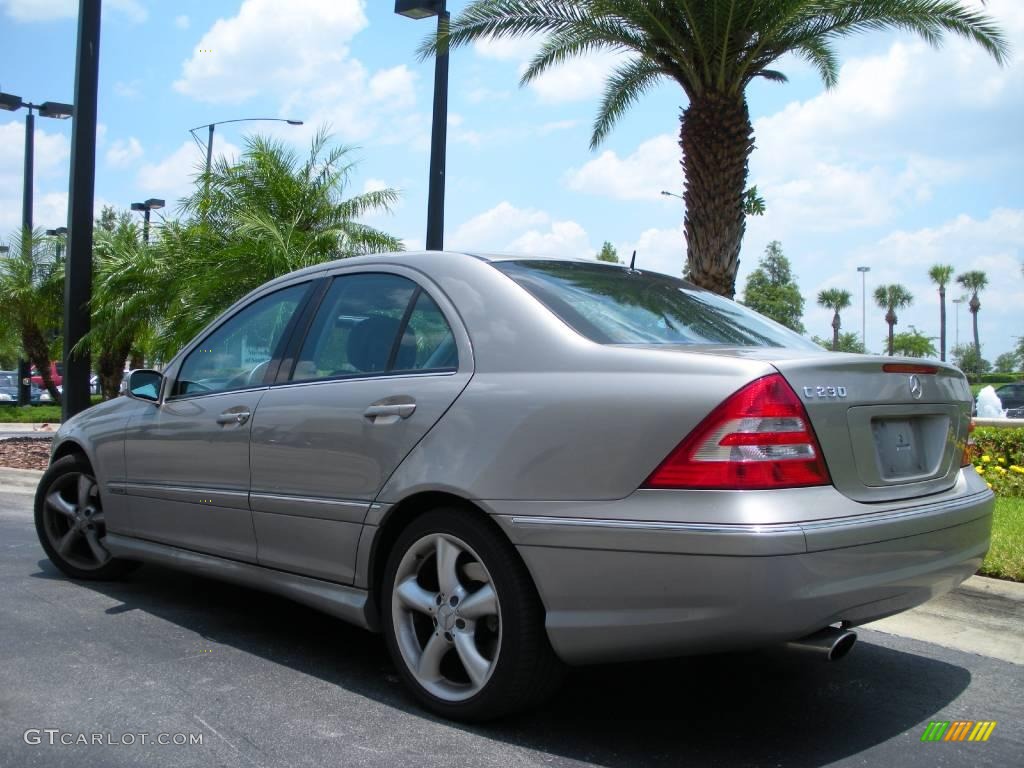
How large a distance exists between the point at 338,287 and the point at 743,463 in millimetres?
2045

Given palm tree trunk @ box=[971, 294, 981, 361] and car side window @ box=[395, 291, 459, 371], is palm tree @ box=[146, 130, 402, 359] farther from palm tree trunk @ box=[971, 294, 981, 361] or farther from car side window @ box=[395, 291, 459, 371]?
Result: palm tree trunk @ box=[971, 294, 981, 361]

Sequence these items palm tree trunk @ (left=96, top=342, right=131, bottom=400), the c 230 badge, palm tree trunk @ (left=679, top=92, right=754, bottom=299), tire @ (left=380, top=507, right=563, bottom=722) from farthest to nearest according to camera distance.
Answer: palm tree trunk @ (left=96, top=342, right=131, bottom=400)
palm tree trunk @ (left=679, top=92, right=754, bottom=299)
tire @ (left=380, top=507, right=563, bottom=722)
the c 230 badge

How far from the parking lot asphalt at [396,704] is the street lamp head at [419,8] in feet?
22.6

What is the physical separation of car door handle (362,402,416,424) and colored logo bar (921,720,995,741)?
1981mm

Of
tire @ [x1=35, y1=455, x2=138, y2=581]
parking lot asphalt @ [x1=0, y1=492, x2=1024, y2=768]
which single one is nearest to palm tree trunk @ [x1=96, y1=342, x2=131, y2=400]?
tire @ [x1=35, y1=455, x2=138, y2=581]

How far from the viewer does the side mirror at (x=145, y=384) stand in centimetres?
494

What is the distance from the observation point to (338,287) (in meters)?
4.29

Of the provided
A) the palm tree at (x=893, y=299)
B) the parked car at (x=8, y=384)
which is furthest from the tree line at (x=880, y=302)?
the parked car at (x=8, y=384)

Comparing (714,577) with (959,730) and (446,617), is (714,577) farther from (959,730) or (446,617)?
(959,730)

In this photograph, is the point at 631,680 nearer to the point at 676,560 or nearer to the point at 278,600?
the point at 676,560

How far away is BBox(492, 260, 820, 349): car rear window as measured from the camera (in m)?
3.50

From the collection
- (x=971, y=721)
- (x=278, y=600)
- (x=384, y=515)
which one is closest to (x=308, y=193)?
(x=278, y=600)

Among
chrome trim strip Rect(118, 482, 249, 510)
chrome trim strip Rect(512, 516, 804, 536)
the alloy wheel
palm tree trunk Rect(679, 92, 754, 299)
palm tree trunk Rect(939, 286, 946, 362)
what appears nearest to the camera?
chrome trim strip Rect(512, 516, 804, 536)

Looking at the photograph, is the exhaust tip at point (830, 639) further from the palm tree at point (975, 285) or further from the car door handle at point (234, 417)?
the palm tree at point (975, 285)
